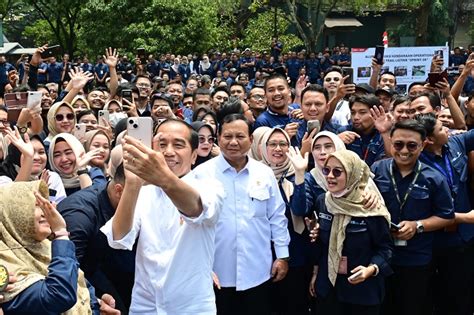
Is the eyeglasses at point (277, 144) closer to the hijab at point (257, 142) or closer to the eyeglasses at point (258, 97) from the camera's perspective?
the hijab at point (257, 142)

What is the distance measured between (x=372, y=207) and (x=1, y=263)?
2.35 m

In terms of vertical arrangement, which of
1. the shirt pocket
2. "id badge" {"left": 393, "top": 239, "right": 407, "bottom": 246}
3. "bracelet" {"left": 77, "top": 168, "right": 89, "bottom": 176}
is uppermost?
"bracelet" {"left": 77, "top": 168, "right": 89, "bottom": 176}

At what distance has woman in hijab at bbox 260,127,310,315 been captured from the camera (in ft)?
15.3

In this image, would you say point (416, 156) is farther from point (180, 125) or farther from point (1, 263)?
point (1, 263)

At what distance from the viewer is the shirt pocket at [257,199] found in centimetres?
423

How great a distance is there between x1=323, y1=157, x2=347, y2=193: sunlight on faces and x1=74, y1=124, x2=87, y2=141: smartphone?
107 inches

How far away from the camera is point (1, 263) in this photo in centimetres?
267

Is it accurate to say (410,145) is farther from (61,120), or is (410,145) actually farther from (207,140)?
(61,120)

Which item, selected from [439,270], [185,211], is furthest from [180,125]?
[439,270]

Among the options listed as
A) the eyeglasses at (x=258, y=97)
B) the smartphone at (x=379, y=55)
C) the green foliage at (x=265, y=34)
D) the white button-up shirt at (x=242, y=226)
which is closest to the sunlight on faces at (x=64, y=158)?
the white button-up shirt at (x=242, y=226)

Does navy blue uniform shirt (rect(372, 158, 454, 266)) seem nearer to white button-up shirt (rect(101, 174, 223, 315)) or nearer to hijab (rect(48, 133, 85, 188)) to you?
white button-up shirt (rect(101, 174, 223, 315))

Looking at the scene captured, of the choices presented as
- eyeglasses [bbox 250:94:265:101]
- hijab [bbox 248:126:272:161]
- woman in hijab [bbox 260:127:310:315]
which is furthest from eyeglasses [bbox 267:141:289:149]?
eyeglasses [bbox 250:94:265:101]

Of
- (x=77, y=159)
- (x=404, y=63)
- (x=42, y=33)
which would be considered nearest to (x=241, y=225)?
(x=77, y=159)

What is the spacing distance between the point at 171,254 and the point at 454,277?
2.81 metres
